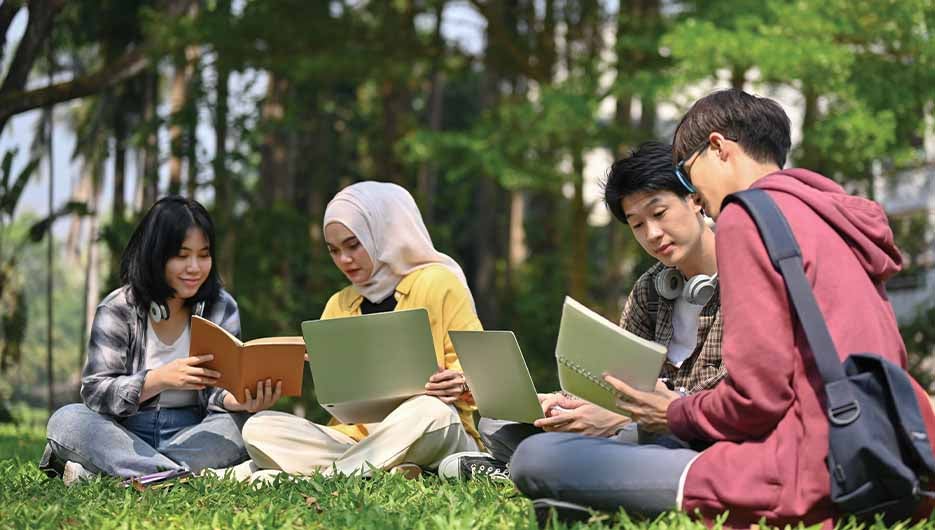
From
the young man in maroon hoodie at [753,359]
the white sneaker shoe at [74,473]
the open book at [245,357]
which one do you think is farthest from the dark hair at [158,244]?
the young man in maroon hoodie at [753,359]

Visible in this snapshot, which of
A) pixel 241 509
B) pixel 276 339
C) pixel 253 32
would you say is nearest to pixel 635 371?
pixel 241 509

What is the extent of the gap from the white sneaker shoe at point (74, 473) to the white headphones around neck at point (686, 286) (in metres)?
2.37

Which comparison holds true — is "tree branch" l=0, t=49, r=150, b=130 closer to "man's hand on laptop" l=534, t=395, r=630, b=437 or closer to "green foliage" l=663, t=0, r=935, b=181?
"green foliage" l=663, t=0, r=935, b=181

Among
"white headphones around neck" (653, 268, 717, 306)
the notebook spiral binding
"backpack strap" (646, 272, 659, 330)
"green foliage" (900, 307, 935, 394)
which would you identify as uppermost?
"white headphones around neck" (653, 268, 717, 306)

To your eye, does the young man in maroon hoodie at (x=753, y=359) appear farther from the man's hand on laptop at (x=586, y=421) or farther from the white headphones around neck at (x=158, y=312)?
the white headphones around neck at (x=158, y=312)

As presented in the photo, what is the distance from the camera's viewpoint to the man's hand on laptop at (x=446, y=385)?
481 cm

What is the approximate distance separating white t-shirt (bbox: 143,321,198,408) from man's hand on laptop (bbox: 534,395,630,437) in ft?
6.66

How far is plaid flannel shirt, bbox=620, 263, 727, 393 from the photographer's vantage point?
3.83 meters

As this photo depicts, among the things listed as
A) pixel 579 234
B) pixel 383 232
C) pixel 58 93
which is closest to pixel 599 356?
pixel 383 232

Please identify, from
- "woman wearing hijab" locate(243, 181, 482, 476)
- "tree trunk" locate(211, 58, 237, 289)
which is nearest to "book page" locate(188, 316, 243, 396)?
"woman wearing hijab" locate(243, 181, 482, 476)

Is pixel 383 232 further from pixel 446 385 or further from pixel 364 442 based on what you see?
pixel 364 442

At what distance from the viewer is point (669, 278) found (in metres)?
4.20

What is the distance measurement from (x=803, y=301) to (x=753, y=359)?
18 cm

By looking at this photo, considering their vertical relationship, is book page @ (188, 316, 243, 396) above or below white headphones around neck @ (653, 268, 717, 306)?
below
